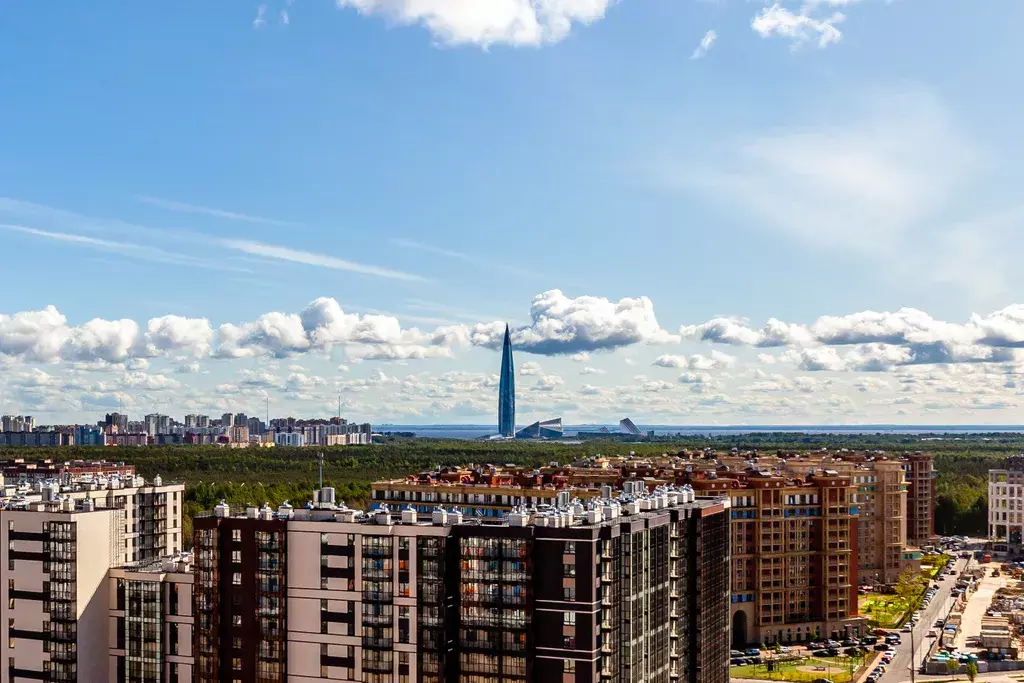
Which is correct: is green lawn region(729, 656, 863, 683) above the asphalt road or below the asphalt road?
above

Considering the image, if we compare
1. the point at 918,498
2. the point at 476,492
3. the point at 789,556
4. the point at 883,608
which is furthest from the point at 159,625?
the point at 918,498

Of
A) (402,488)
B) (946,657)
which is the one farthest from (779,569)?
(402,488)

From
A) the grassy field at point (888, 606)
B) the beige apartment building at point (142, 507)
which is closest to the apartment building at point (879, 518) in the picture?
the grassy field at point (888, 606)

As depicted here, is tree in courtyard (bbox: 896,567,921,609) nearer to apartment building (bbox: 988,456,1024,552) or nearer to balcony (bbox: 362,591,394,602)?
apartment building (bbox: 988,456,1024,552)

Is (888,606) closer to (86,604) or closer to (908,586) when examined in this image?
(908,586)

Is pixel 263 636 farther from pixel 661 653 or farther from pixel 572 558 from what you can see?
pixel 661 653

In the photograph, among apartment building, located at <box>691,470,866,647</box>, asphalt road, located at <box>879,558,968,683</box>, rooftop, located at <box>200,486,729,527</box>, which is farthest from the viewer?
apartment building, located at <box>691,470,866,647</box>

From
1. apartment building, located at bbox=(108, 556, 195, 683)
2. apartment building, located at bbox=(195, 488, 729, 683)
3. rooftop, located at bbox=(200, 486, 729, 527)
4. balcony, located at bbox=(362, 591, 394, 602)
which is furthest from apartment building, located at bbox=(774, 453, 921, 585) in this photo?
apartment building, located at bbox=(108, 556, 195, 683)
